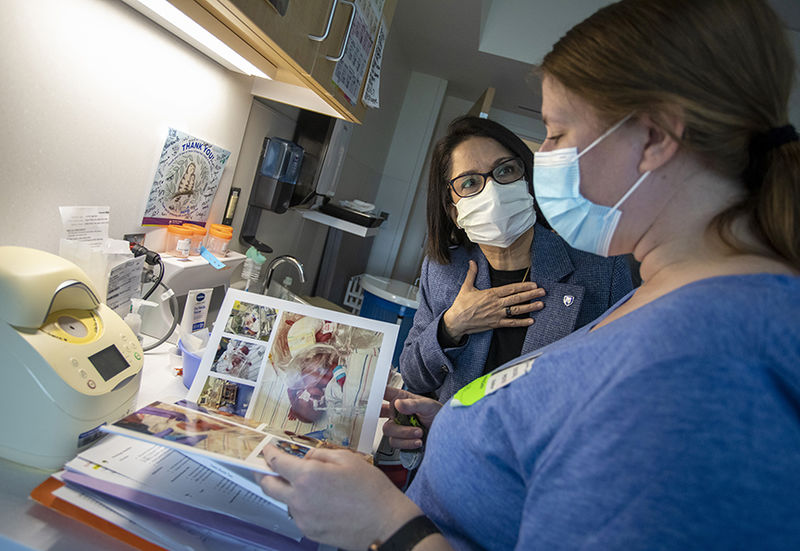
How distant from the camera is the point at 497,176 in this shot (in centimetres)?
123

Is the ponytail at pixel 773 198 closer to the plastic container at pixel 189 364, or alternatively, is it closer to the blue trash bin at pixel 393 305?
the plastic container at pixel 189 364

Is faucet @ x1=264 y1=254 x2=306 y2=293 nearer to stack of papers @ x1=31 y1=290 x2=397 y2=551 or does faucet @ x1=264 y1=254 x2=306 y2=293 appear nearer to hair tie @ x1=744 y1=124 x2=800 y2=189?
stack of papers @ x1=31 y1=290 x2=397 y2=551

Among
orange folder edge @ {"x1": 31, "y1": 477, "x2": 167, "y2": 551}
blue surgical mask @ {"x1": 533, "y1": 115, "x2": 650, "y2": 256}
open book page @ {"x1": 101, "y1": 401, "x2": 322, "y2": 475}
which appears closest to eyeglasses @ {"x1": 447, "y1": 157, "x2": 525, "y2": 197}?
blue surgical mask @ {"x1": 533, "y1": 115, "x2": 650, "y2": 256}

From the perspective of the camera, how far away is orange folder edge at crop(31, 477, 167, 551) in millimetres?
578

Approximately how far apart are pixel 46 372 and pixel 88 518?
0.20m

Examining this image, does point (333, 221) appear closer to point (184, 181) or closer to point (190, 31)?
point (184, 181)

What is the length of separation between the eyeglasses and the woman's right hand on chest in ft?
0.89

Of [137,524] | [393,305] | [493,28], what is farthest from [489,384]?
[493,28]

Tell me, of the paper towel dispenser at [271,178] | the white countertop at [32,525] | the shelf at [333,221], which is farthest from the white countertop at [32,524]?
the shelf at [333,221]

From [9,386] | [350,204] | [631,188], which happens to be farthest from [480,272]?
[350,204]

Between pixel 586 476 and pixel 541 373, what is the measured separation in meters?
0.14

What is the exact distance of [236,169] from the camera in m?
1.59

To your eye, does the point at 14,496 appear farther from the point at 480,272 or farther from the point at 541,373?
Answer: the point at 480,272

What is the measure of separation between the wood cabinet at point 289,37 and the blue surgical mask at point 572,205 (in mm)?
493
